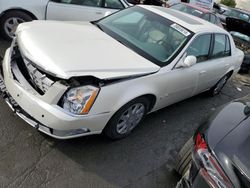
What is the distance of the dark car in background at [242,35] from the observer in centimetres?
781

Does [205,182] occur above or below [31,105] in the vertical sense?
above

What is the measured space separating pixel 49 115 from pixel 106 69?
2.47ft

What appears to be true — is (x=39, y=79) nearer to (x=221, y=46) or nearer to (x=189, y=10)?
(x=221, y=46)

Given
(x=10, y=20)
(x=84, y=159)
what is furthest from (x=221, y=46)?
(x=10, y=20)

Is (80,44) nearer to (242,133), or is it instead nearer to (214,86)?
(242,133)

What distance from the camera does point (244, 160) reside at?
1805 millimetres

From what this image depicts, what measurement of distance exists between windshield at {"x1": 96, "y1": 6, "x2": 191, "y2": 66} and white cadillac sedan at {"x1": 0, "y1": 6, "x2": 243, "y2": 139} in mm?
14

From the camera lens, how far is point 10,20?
5.21 meters

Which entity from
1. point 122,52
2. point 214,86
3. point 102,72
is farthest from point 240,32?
point 102,72

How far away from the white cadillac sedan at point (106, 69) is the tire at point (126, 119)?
1cm

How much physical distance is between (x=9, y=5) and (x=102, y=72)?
10.8 ft

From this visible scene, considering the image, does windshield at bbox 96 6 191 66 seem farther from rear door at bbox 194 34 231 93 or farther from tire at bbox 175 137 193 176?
tire at bbox 175 137 193 176

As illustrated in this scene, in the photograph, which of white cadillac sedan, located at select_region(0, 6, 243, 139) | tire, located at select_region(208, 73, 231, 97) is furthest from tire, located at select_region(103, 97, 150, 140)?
tire, located at select_region(208, 73, 231, 97)

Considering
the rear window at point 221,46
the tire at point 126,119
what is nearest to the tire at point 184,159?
the tire at point 126,119
